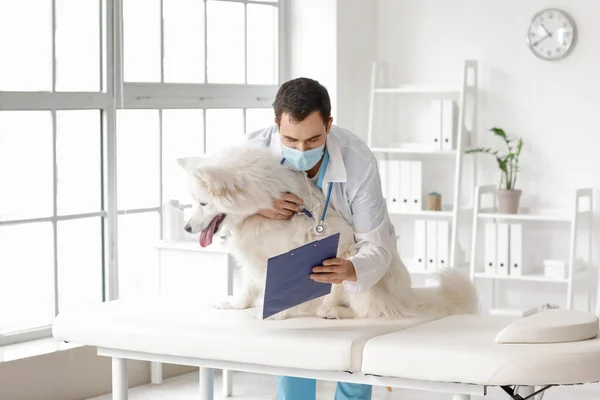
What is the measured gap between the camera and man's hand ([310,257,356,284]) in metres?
2.25

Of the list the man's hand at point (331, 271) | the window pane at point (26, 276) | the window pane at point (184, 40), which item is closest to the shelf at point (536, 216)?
the window pane at point (184, 40)

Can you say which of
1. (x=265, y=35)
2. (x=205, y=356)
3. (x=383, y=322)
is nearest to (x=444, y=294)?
(x=383, y=322)

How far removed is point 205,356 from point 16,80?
191cm

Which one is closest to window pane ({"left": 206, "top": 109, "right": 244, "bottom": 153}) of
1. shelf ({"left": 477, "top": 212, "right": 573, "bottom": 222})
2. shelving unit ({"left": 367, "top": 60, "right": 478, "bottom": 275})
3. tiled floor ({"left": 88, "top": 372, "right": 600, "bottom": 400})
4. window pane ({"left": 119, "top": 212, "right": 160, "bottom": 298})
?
window pane ({"left": 119, "top": 212, "right": 160, "bottom": 298})

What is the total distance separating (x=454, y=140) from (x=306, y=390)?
2.50 metres

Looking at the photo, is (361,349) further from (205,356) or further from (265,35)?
(265,35)

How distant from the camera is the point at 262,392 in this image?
408 centimetres

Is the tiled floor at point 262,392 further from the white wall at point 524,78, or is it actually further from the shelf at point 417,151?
the shelf at point 417,151

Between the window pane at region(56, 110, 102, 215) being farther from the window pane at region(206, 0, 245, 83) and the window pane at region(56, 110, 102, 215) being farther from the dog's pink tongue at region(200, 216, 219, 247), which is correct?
the dog's pink tongue at region(200, 216, 219, 247)

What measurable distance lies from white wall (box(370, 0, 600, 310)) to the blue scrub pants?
2.43 m

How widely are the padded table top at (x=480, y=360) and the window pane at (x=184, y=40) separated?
102 inches

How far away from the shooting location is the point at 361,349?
2.17 metres

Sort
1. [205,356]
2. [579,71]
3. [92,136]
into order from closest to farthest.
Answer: [205,356], [92,136], [579,71]

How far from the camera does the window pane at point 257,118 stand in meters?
4.92
